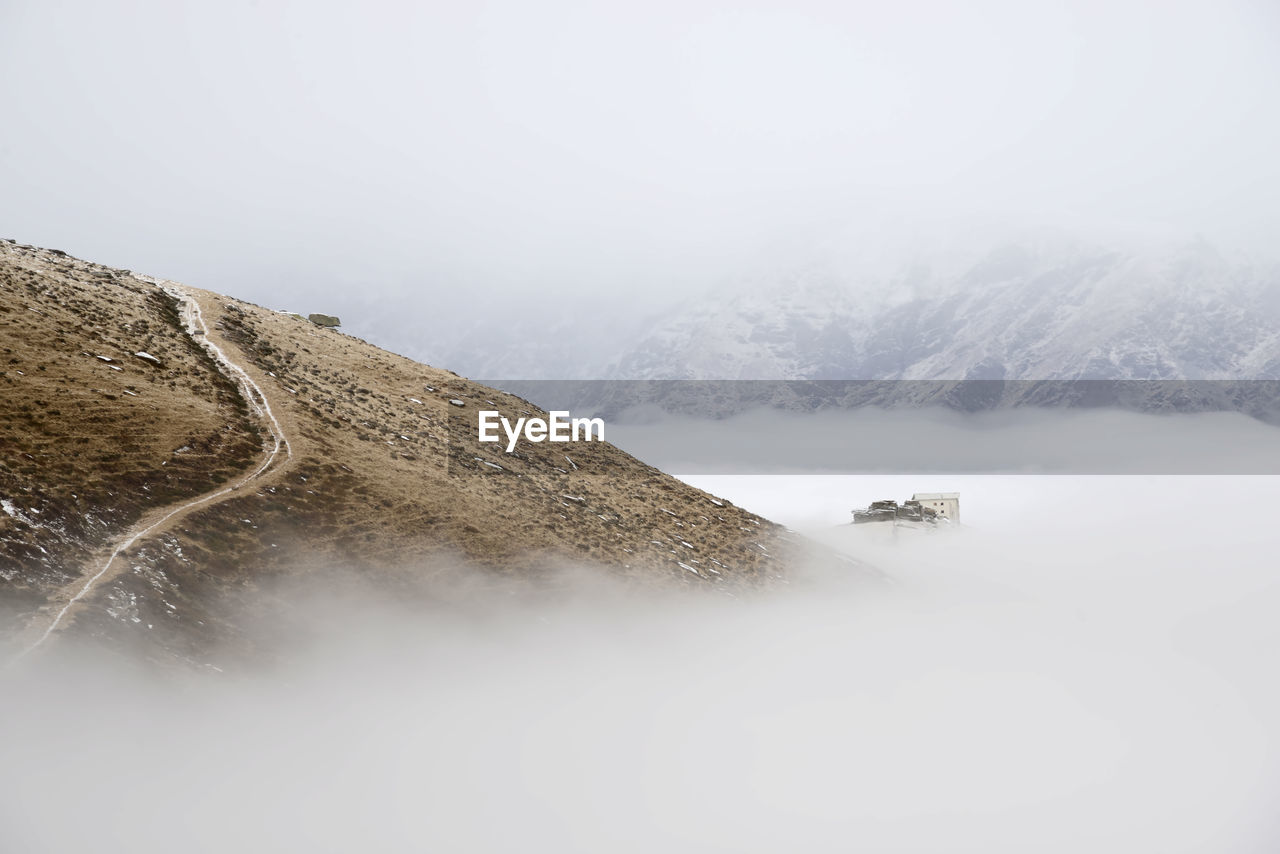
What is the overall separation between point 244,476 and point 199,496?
331 cm

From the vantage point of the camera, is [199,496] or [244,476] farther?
[244,476]

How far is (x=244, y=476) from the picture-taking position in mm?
47750

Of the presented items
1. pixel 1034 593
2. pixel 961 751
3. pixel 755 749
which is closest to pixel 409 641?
pixel 755 749

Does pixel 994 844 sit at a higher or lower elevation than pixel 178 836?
lower

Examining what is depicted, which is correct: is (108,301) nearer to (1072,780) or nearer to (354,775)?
(354,775)

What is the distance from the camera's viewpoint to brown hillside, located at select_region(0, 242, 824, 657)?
37969 millimetres

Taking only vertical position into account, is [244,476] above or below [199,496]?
above

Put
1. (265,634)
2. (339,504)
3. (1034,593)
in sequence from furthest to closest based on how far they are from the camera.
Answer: (1034,593) → (339,504) → (265,634)

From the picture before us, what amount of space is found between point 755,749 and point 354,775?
79.1ft

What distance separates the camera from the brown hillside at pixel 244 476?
3797 centimetres

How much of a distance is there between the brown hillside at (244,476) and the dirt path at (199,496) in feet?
0.70

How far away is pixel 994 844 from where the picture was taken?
52.2 m

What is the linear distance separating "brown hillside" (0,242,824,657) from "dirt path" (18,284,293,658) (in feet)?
0.70

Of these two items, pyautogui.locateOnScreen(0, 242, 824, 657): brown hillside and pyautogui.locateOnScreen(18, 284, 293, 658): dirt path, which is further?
pyautogui.locateOnScreen(0, 242, 824, 657): brown hillside
